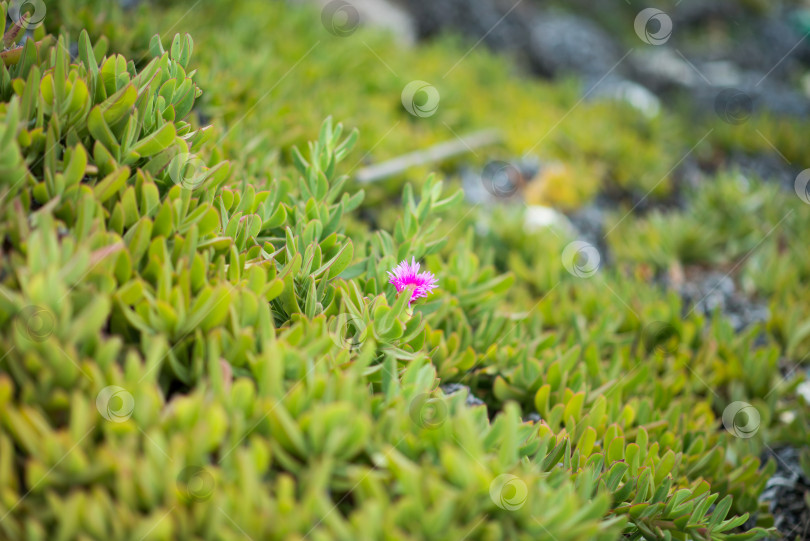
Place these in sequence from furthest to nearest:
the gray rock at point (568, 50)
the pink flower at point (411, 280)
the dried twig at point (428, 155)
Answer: the gray rock at point (568, 50) < the dried twig at point (428, 155) < the pink flower at point (411, 280)

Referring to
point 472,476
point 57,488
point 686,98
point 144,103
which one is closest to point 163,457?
point 57,488

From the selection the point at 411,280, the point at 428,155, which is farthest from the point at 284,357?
the point at 428,155

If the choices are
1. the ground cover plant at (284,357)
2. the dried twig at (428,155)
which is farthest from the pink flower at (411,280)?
the dried twig at (428,155)

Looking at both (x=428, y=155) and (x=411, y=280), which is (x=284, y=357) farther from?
(x=428, y=155)

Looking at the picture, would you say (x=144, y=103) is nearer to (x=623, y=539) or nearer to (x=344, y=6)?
(x=623, y=539)

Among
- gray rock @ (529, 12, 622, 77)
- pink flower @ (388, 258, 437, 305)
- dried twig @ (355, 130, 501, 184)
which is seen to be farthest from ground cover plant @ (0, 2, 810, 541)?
gray rock @ (529, 12, 622, 77)

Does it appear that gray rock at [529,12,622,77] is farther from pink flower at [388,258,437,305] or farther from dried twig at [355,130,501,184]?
pink flower at [388,258,437,305]

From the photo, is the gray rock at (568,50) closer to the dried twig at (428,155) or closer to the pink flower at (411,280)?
the dried twig at (428,155)

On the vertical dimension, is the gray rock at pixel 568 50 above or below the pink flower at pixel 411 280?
above
